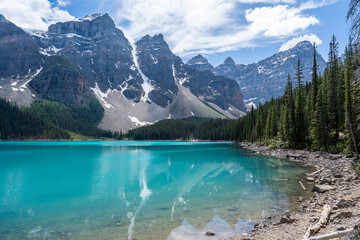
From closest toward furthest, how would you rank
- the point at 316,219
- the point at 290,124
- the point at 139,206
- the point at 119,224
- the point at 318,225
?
the point at 318,225
the point at 316,219
the point at 119,224
the point at 139,206
the point at 290,124

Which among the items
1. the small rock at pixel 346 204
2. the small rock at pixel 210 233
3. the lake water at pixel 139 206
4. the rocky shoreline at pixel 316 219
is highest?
the small rock at pixel 346 204

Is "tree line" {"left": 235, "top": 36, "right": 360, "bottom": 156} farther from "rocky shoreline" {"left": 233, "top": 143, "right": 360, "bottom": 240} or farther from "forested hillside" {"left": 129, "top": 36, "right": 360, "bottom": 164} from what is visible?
"rocky shoreline" {"left": 233, "top": 143, "right": 360, "bottom": 240}

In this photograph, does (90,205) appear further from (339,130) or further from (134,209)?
(339,130)

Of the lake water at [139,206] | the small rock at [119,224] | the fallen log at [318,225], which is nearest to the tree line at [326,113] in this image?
the lake water at [139,206]

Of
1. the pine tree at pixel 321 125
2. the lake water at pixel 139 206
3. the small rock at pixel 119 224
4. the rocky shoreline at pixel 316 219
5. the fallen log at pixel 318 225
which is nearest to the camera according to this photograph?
the fallen log at pixel 318 225

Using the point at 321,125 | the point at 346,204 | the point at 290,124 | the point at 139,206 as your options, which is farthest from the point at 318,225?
the point at 290,124

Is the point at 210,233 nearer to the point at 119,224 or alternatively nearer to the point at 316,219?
the point at 316,219

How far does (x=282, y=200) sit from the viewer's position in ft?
58.4

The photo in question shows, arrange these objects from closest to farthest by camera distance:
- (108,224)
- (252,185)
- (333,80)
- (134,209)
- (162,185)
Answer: (108,224) → (134,209) → (252,185) → (162,185) → (333,80)

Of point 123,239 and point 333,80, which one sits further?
point 333,80

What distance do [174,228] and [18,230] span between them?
8.62 m

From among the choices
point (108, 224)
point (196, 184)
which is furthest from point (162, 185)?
point (108, 224)

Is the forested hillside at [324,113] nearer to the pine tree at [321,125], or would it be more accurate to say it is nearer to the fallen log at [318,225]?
the pine tree at [321,125]

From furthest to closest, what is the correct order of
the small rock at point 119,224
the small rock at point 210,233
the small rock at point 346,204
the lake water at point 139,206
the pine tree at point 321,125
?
the pine tree at point 321,125 → the small rock at point 119,224 → the lake water at point 139,206 → the small rock at point 346,204 → the small rock at point 210,233
